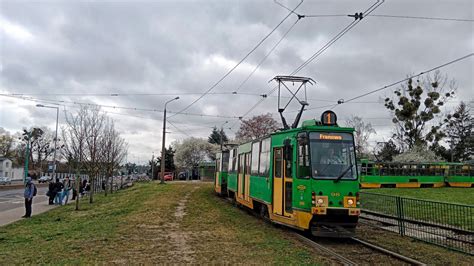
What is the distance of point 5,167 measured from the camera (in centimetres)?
8044

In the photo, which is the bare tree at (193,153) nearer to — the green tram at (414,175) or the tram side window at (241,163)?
the green tram at (414,175)

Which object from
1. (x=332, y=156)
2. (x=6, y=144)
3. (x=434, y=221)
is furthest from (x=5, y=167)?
(x=434, y=221)

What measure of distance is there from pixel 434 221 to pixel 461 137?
62.3 meters

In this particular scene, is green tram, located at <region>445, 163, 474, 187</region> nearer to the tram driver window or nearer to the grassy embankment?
the grassy embankment

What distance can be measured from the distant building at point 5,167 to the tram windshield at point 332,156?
270 feet

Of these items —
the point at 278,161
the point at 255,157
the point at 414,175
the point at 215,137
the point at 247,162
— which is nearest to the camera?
the point at 278,161

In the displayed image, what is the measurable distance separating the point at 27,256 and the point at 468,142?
2769 inches

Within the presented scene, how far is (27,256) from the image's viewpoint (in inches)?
324

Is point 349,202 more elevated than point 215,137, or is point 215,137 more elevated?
point 215,137

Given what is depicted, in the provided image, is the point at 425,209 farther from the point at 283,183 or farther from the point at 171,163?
the point at 171,163

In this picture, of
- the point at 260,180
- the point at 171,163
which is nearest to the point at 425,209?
the point at 260,180

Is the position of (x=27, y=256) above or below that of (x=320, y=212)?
below

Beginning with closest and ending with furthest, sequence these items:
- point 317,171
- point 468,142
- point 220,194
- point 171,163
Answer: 1. point 317,171
2. point 220,194
3. point 468,142
4. point 171,163

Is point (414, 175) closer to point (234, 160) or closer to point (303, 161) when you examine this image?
point (234, 160)
